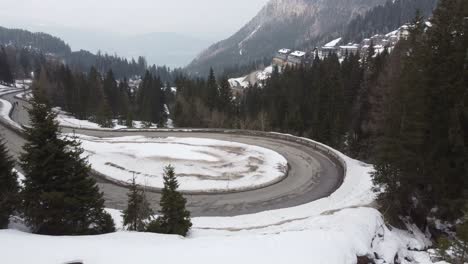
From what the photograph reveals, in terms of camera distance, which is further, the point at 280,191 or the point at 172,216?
the point at 280,191

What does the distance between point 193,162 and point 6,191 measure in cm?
1705

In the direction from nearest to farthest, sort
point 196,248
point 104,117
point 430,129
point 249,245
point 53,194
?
1. point 196,248
2. point 249,245
3. point 53,194
4. point 430,129
5. point 104,117

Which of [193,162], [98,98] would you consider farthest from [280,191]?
[98,98]

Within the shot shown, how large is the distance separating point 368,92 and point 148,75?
58045mm

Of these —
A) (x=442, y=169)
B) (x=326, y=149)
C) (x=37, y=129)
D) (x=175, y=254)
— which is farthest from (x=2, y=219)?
(x=326, y=149)

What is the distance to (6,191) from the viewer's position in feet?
45.6

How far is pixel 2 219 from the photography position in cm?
1287

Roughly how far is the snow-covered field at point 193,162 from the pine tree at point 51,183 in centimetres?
1134

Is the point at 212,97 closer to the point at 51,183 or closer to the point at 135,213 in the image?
the point at 135,213

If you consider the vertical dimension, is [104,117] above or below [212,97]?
below

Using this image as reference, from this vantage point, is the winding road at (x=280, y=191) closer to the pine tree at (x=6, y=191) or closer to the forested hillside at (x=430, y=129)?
the forested hillside at (x=430, y=129)

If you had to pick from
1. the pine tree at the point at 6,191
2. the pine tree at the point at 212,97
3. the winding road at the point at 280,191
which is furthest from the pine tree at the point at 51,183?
the pine tree at the point at 212,97

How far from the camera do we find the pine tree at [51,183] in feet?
44.8

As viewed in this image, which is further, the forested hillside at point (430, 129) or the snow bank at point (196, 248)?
the forested hillside at point (430, 129)
